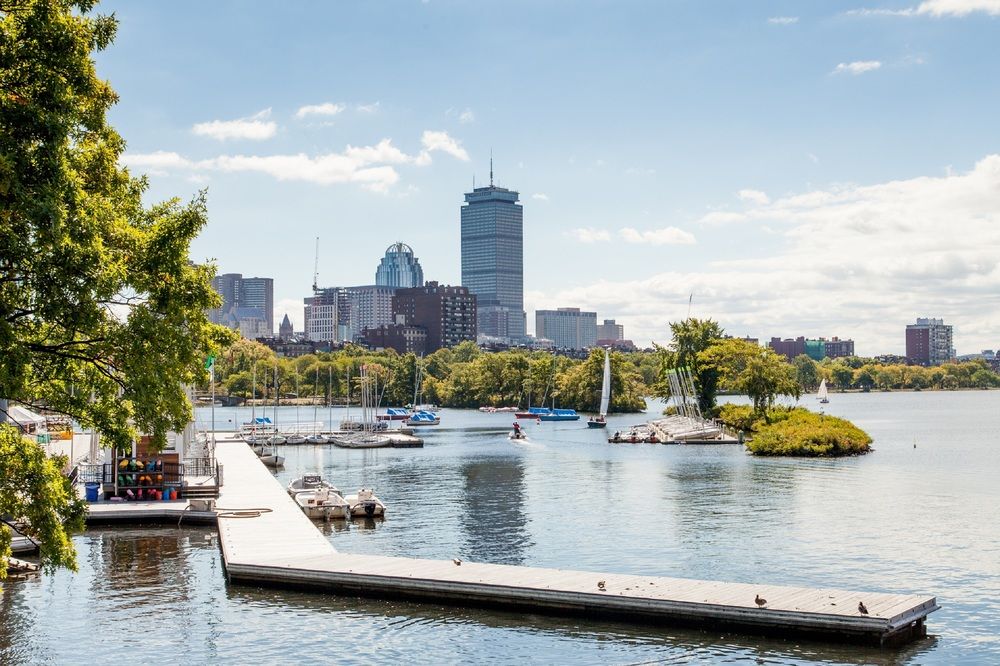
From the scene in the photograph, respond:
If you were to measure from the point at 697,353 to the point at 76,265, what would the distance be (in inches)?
5445

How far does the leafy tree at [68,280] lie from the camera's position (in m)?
18.5

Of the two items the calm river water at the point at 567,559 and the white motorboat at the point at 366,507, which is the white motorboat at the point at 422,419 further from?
the white motorboat at the point at 366,507

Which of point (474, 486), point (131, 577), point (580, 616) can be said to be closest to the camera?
point (580, 616)

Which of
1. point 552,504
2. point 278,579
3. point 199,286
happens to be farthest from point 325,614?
point 552,504

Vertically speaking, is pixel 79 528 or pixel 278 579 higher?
pixel 79 528

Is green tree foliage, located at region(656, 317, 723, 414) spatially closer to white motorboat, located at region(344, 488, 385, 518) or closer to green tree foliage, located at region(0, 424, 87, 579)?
white motorboat, located at region(344, 488, 385, 518)

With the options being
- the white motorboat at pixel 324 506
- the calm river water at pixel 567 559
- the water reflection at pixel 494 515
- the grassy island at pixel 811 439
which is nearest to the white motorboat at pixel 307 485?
the calm river water at pixel 567 559

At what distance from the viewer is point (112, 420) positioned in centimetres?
2089

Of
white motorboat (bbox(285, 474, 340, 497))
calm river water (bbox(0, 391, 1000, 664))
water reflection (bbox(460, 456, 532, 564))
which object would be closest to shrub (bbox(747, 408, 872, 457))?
calm river water (bbox(0, 391, 1000, 664))

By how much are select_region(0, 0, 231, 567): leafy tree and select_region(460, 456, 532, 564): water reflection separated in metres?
24.5

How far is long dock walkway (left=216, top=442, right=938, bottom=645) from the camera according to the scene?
29781 millimetres

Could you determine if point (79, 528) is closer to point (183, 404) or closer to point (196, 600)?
point (183, 404)

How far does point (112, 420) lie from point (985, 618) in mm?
27503

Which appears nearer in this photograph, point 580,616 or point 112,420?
point 112,420
